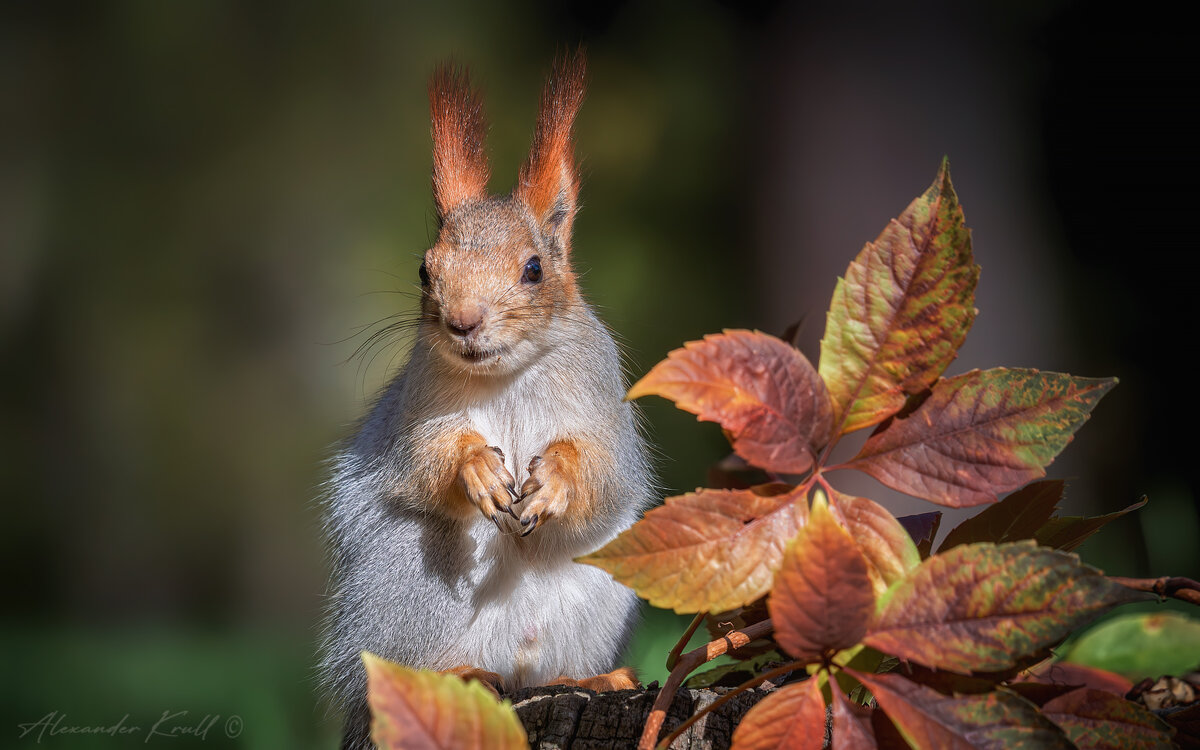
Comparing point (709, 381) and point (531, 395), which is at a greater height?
point (709, 381)

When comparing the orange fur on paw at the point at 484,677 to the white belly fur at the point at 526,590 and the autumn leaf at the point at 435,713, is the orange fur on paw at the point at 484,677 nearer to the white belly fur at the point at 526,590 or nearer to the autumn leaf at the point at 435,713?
the white belly fur at the point at 526,590

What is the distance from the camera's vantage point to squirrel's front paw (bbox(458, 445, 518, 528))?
31.4 inches

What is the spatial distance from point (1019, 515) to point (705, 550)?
0.63 feet

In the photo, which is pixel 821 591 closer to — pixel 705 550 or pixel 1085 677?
pixel 705 550

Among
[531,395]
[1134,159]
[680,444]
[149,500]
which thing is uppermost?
[1134,159]

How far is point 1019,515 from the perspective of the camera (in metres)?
0.41

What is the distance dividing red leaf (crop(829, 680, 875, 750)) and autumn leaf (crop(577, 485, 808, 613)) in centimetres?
4

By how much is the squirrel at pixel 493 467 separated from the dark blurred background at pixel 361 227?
0.85 meters

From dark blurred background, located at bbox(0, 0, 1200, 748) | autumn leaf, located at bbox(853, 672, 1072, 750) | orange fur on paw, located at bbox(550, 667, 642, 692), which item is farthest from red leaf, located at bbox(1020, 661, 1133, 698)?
dark blurred background, located at bbox(0, 0, 1200, 748)

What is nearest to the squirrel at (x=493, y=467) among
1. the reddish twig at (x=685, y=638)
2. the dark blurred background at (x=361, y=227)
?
the reddish twig at (x=685, y=638)

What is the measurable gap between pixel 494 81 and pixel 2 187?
64.4 inches

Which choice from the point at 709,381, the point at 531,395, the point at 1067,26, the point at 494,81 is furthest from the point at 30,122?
the point at 709,381

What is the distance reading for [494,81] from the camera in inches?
105

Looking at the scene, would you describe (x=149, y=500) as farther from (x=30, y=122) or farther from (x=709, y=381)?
(x=709, y=381)
